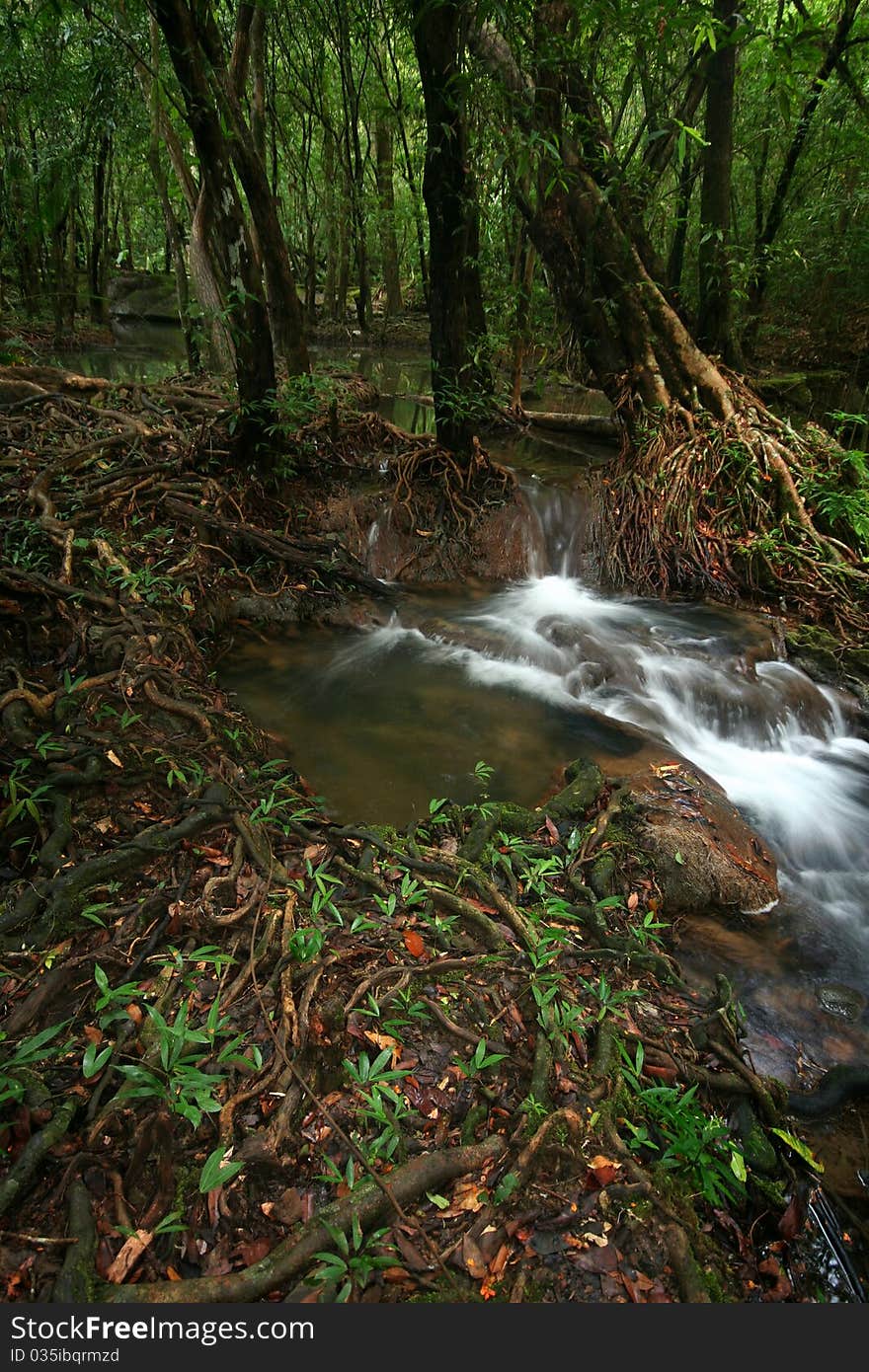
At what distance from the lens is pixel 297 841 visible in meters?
3.16

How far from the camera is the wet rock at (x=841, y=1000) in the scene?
3.18 metres

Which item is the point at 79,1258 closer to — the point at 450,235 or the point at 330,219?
the point at 450,235

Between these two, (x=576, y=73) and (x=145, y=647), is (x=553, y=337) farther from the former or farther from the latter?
(x=145, y=647)

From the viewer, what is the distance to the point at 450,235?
19.1ft

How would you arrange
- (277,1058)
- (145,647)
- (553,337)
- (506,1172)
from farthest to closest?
(553,337), (145,647), (277,1058), (506,1172)

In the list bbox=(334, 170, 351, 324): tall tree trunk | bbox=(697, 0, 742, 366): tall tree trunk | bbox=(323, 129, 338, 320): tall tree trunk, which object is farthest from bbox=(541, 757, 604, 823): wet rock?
bbox=(323, 129, 338, 320): tall tree trunk

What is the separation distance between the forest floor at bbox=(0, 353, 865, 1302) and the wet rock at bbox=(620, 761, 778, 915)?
16 cm

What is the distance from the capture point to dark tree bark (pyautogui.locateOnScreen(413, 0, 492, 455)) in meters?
4.94

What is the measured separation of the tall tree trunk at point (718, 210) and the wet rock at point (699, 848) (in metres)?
6.00

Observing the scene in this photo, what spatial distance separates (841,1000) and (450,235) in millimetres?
5943

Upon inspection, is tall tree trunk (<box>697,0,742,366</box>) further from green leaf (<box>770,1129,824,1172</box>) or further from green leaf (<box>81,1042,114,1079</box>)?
green leaf (<box>81,1042,114,1079</box>)

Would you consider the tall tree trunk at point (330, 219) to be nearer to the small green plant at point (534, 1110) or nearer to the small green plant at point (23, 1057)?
the small green plant at point (23, 1057)

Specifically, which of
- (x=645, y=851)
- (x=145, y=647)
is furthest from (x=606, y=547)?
(x=145, y=647)

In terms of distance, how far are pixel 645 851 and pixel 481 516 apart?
4.40 metres
